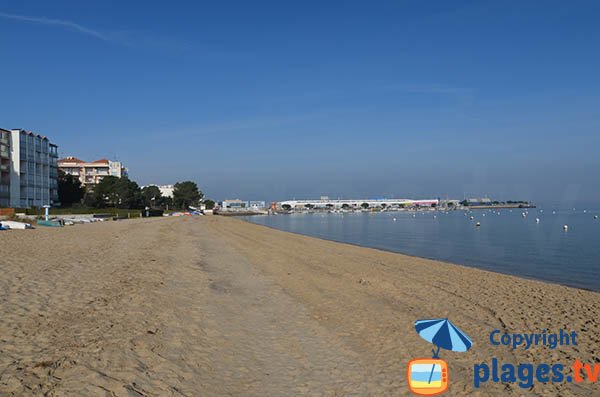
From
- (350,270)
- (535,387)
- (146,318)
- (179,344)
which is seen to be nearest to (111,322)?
(146,318)

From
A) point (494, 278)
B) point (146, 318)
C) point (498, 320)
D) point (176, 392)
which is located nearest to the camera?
point (176, 392)

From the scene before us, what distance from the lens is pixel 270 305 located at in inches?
486

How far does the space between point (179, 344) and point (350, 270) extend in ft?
42.7

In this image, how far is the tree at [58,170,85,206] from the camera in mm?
86625

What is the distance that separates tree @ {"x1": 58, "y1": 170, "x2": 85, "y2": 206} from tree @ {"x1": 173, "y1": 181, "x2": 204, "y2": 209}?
185ft

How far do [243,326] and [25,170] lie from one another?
73475mm

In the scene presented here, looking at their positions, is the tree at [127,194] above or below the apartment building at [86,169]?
below

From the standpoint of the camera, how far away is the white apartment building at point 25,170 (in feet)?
219

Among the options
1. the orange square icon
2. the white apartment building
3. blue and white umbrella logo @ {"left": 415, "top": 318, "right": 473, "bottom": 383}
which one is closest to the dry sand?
the orange square icon

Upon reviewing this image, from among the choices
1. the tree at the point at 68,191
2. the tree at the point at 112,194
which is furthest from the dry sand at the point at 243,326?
the tree at the point at 112,194

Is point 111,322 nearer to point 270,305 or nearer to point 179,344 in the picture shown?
point 179,344

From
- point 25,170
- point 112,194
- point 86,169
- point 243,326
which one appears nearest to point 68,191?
point 112,194

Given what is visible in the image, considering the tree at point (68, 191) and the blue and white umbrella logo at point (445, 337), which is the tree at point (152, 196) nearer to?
the tree at point (68, 191)

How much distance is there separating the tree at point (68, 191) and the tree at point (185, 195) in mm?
56272
